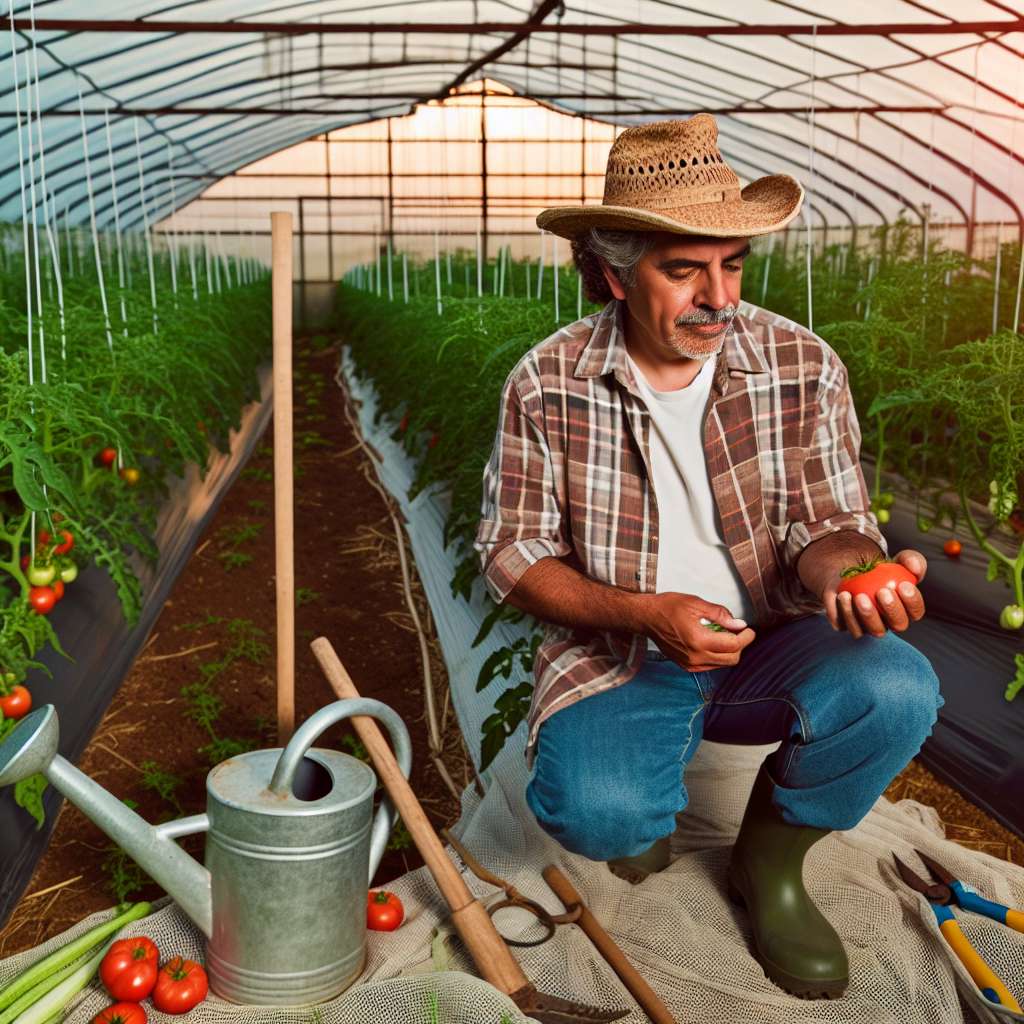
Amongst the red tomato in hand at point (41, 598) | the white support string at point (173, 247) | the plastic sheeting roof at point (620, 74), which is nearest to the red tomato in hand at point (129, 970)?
the red tomato in hand at point (41, 598)

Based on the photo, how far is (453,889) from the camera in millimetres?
1771

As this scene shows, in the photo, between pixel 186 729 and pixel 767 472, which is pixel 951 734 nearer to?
pixel 767 472

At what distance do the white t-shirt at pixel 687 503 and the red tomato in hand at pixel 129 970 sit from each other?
97 centimetres

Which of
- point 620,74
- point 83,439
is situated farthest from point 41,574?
point 620,74

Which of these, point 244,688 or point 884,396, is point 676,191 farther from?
point 244,688

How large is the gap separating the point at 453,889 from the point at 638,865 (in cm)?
45

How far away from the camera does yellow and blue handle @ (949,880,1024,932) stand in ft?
5.99

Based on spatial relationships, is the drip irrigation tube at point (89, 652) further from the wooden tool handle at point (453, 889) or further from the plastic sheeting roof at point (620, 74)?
the plastic sheeting roof at point (620, 74)

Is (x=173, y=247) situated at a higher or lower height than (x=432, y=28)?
lower

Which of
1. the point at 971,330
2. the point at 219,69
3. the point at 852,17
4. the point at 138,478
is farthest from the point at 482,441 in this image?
the point at 219,69

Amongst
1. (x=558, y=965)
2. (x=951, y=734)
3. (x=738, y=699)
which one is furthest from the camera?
(x=951, y=734)

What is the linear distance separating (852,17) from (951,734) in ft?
18.8

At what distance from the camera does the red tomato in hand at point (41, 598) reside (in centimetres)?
258

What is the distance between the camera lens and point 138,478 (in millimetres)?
3461
